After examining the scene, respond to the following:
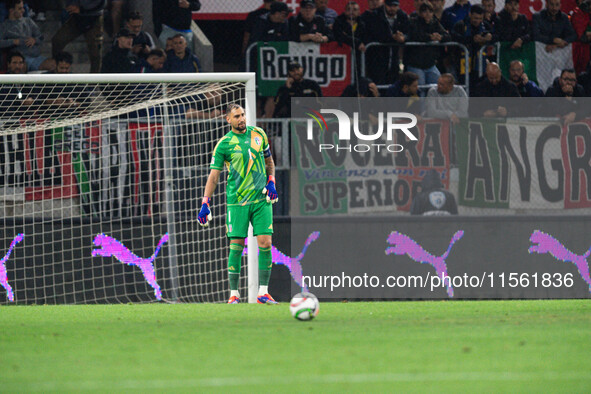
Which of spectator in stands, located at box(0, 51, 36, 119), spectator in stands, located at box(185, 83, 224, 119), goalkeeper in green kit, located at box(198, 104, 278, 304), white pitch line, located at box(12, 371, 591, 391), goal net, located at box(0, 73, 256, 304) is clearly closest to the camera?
white pitch line, located at box(12, 371, 591, 391)

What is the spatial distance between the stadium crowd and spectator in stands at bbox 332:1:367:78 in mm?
14

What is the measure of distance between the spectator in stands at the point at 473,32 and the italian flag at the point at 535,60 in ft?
1.01

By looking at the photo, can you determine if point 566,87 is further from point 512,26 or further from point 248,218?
point 248,218

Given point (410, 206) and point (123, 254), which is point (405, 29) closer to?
point (410, 206)

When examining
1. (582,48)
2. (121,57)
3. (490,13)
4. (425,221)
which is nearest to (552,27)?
(582,48)

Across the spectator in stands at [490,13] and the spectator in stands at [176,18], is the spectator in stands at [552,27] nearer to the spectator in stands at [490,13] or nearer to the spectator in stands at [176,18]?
the spectator in stands at [490,13]

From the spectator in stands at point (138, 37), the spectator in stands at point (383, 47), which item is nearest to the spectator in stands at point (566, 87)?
the spectator in stands at point (383, 47)

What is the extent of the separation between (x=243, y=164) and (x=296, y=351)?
3856mm

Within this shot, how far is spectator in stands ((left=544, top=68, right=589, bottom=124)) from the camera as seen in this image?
11.5 m

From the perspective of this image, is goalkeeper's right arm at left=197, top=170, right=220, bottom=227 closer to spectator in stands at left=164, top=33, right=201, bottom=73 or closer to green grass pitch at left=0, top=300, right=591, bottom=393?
green grass pitch at left=0, top=300, right=591, bottom=393

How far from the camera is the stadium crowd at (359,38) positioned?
12750mm

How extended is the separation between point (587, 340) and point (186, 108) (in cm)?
679

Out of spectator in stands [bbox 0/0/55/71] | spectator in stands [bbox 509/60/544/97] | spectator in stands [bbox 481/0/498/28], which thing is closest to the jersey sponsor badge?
spectator in stands [bbox 509/60/544/97]

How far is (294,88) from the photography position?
41.2 ft
